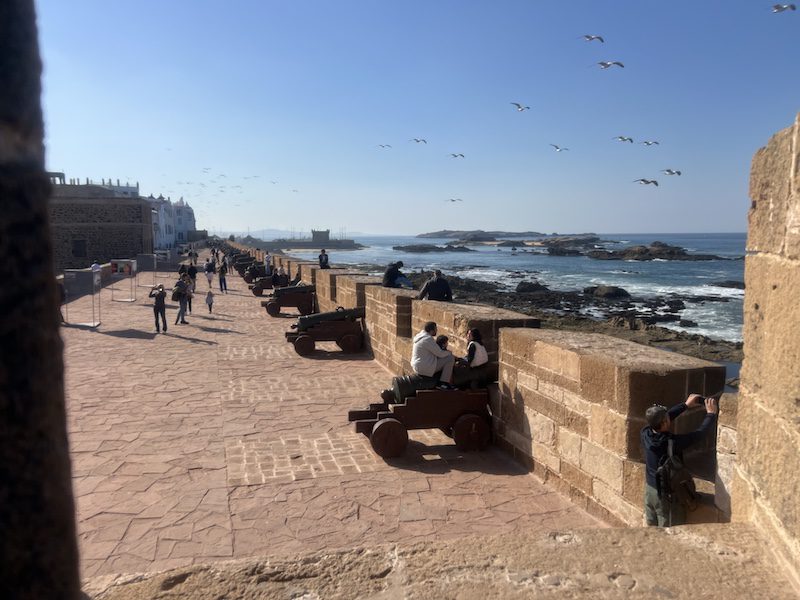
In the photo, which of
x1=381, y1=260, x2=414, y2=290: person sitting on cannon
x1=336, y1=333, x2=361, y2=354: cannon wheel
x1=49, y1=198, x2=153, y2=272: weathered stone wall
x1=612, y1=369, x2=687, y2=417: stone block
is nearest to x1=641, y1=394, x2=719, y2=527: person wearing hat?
x1=612, y1=369, x2=687, y2=417: stone block

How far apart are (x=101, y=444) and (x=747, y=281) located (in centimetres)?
532

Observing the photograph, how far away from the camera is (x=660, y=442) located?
319 centimetres

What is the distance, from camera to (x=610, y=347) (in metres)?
4.22

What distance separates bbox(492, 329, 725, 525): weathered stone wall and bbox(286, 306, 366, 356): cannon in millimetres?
5046

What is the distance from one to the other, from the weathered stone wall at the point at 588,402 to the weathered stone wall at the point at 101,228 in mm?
36842

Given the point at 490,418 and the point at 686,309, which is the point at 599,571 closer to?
the point at 490,418

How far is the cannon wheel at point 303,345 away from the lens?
9609mm

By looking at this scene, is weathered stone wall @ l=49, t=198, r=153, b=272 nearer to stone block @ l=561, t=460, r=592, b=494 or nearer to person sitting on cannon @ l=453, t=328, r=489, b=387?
person sitting on cannon @ l=453, t=328, r=489, b=387

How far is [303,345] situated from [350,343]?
0.82 metres

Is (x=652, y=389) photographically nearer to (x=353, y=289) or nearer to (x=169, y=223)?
(x=353, y=289)

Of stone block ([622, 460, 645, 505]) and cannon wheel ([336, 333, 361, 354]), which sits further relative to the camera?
cannon wheel ([336, 333, 361, 354])

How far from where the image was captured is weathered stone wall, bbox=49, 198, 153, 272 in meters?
35.8

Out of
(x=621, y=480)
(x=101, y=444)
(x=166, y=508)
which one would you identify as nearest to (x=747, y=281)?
(x=621, y=480)

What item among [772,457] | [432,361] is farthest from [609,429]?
[432,361]
